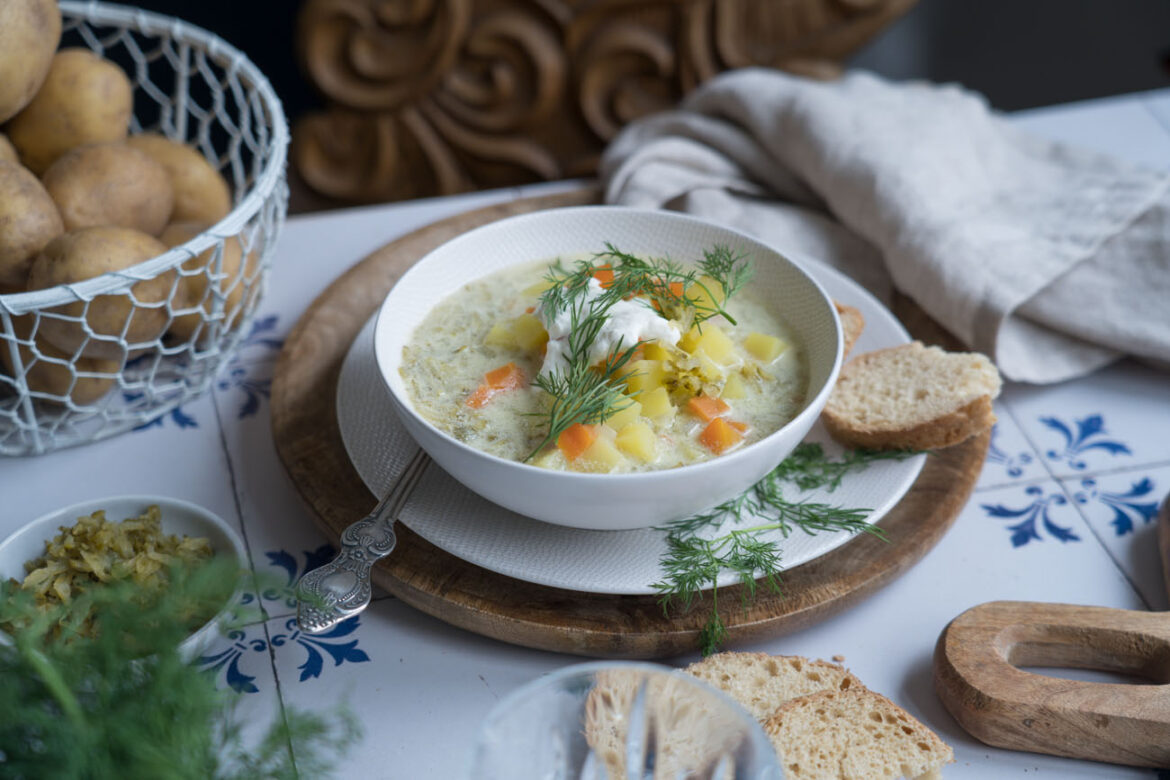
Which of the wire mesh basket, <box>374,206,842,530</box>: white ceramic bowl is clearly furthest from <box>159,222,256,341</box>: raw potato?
<box>374,206,842,530</box>: white ceramic bowl

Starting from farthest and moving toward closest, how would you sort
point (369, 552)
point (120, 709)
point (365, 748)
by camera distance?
point (369, 552) → point (365, 748) → point (120, 709)

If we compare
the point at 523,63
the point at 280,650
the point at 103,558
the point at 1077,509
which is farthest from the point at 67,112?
the point at 523,63

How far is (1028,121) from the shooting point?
9.95 ft

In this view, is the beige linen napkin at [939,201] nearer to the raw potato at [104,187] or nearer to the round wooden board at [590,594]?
the round wooden board at [590,594]

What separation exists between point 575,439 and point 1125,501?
1030mm

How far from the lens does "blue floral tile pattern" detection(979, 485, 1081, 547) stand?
1813mm

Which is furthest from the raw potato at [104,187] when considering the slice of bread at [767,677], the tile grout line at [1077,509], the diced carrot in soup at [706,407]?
the tile grout line at [1077,509]

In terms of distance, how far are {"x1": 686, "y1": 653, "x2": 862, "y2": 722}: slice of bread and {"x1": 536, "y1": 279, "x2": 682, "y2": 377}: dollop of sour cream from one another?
1.62ft

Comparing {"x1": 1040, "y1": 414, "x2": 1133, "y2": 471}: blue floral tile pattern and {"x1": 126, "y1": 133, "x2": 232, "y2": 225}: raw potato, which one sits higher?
{"x1": 126, "y1": 133, "x2": 232, "y2": 225}: raw potato

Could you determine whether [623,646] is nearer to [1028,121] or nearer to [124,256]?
[124,256]

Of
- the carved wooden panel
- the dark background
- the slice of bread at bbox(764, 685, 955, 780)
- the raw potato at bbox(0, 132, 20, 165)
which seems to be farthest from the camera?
the dark background

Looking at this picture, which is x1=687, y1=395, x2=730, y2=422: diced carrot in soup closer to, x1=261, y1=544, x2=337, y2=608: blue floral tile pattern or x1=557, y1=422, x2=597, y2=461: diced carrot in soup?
x1=557, y1=422, x2=597, y2=461: diced carrot in soup

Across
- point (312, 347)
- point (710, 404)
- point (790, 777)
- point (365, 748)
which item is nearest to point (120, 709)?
point (365, 748)

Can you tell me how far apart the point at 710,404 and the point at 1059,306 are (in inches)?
36.8
